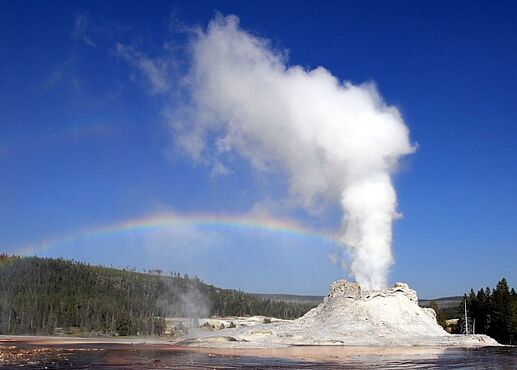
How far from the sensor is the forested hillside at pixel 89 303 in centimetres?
11875

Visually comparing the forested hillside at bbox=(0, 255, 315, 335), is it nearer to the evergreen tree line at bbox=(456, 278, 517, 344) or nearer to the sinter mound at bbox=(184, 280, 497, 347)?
the sinter mound at bbox=(184, 280, 497, 347)

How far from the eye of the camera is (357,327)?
67.8 metres

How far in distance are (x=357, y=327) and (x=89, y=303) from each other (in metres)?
87.2

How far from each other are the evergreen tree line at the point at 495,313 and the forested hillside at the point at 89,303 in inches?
2258

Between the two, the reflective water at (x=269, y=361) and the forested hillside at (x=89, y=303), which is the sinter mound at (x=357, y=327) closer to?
the reflective water at (x=269, y=361)

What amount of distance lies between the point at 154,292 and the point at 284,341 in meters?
125

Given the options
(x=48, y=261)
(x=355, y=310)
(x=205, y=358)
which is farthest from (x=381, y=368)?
(x=48, y=261)

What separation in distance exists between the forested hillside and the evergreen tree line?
57.4m

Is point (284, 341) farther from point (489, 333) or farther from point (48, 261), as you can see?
point (48, 261)

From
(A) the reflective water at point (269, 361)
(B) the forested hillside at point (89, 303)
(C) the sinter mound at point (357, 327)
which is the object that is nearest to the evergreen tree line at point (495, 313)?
(C) the sinter mound at point (357, 327)

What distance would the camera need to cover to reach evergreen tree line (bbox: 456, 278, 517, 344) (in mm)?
80819

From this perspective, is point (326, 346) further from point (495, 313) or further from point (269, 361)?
point (495, 313)

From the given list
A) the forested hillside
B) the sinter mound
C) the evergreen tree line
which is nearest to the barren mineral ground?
the sinter mound

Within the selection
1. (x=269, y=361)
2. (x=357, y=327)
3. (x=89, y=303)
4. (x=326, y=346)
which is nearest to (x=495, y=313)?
(x=357, y=327)
